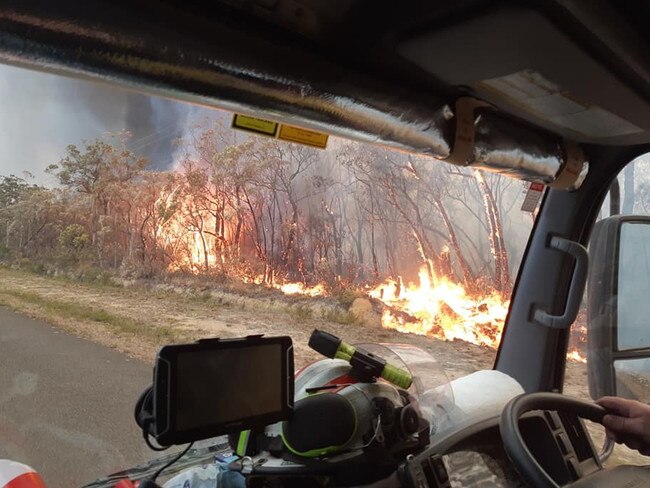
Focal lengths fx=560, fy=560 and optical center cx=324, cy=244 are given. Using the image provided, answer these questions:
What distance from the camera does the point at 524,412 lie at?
1.64 meters

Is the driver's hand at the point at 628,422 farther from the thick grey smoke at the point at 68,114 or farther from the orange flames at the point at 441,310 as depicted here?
the thick grey smoke at the point at 68,114

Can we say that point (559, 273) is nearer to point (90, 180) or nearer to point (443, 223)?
point (443, 223)

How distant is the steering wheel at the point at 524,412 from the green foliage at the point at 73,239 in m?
1.36

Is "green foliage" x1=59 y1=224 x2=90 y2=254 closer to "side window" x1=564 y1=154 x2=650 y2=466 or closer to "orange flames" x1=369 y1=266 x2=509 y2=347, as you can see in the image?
"orange flames" x1=369 y1=266 x2=509 y2=347

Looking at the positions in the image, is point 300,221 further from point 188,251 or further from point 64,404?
point 64,404

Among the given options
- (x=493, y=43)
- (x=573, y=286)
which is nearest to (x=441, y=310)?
(x=573, y=286)

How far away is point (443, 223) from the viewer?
2.88m

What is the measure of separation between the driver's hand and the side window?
57 centimetres

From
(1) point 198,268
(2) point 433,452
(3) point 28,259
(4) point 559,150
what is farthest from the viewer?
(4) point 559,150

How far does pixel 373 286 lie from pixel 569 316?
0.87m

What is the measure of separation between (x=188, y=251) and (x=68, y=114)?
2.25 ft

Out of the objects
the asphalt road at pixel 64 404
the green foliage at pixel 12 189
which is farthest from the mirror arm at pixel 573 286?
the green foliage at pixel 12 189

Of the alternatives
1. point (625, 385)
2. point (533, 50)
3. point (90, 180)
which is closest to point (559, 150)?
point (533, 50)

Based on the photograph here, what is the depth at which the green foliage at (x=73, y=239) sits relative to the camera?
1.74 m
